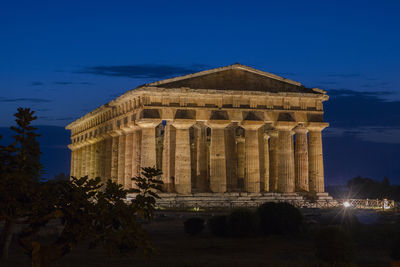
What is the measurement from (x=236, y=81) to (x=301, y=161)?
8752 millimetres

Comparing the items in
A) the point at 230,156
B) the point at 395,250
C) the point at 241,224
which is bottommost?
the point at 395,250

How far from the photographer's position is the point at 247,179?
50906 millimetres

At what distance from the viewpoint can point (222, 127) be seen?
5000cm

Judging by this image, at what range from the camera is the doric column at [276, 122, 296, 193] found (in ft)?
169

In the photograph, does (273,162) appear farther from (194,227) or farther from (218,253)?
(218,253)

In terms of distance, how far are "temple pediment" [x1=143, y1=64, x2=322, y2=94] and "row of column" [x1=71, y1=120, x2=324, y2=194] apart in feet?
9.74

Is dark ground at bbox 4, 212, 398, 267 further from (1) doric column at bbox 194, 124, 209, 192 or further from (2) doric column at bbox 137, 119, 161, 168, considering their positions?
(1) doric column at bbox 194, 124, 209, 192

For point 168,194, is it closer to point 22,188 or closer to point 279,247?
point 279,247

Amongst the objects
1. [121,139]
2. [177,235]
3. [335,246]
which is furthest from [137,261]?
[121,139]

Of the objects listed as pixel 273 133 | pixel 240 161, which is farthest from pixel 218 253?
pixel 240 161

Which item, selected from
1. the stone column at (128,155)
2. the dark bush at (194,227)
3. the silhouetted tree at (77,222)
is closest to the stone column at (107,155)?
the stone column at (128,155)

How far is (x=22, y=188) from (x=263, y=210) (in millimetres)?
21821

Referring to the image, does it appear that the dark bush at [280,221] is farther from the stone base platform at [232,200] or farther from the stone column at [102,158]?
the stone column at [102,158]

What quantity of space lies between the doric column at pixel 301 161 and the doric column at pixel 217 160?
6.89 metres
